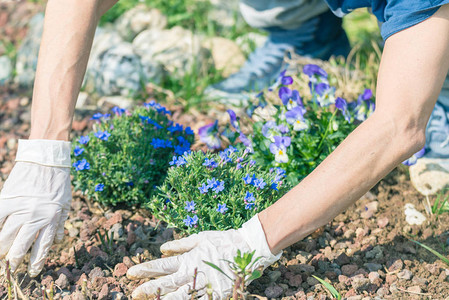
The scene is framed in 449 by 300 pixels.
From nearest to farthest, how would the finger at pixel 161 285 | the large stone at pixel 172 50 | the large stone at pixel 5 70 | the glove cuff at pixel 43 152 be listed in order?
the finger at pixel 161 285
the glove cuff at pixel 43 152
the large stone at pixel 172 50
the large stone at pixel 5 70

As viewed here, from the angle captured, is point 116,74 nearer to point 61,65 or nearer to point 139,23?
point 139,23

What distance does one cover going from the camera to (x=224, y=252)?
1856mm

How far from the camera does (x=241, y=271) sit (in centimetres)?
175

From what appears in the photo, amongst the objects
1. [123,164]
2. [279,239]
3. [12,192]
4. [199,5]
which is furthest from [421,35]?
[199,5]

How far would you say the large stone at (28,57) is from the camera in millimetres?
3803

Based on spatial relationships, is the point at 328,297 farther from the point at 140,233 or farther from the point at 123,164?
the point at 123,164

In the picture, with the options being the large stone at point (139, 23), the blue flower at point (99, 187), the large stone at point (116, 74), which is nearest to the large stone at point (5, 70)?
the large stone at point (116, 74)

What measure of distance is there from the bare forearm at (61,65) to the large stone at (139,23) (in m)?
2.30

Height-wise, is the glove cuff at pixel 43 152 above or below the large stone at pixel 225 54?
above

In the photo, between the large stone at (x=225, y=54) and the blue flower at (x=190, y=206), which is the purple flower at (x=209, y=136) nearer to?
the blue flower at (x=190, y=206)

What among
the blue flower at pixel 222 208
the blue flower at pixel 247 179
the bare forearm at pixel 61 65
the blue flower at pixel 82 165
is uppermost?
the bare forearm at pixel 61 65

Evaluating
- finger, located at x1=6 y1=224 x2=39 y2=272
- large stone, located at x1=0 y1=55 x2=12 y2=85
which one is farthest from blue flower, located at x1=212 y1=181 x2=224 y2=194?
large stone, located at x1=0 y1=55 x2=12 y2=85

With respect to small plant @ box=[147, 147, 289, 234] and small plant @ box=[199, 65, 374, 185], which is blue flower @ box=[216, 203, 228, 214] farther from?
small plant @ box=[199, 65, 374, 185]

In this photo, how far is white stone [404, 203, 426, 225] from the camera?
2473 millimetres
